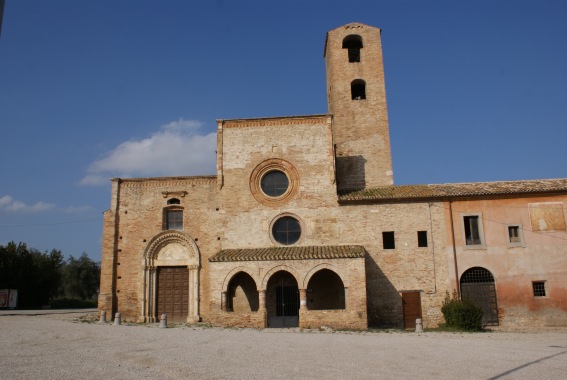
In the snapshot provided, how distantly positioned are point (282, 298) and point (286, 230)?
344 cm

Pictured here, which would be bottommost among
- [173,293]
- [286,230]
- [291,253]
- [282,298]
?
[282,298]

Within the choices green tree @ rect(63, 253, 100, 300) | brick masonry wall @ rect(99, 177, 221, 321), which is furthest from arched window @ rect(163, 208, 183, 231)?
green tree @ rect(63, 253, 100, 300)

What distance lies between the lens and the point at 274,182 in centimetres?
2530

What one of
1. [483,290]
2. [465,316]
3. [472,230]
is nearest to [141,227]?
[465,316]

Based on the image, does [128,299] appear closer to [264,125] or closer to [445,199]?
[264,125]

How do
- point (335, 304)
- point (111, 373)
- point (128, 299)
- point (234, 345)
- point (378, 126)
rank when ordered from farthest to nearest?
point (378, 126) < point (128, 299) < point (335, 304) < point (234, 345) < point (111, 373)

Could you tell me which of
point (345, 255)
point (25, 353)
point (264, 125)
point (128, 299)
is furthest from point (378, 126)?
point (25, 353)

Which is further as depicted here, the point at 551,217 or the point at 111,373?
the point at 551,217

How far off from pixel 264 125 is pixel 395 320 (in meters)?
12.1

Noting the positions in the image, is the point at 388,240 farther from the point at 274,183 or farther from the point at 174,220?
the point at 174,220

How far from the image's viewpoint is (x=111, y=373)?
9.84 m

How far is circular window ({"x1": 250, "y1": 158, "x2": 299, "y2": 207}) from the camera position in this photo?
2488 centimetres

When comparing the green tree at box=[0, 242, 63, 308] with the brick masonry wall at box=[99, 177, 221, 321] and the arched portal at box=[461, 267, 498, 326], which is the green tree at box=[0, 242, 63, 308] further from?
the arched portal at box=[461, 267, 498, 326]

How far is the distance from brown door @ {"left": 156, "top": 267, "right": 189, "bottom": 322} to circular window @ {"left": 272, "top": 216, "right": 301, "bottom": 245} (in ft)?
17.5
